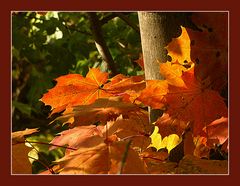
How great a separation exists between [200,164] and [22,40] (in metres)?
1.39

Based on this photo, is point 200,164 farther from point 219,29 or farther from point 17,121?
point 17,121

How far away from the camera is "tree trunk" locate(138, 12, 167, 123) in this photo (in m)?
0.99

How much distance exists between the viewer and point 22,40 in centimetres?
206

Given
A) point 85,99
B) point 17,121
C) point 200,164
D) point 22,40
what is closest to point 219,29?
point 200,164

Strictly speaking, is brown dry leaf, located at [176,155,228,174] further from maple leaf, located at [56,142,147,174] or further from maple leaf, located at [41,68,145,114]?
maple leaf, located at [41,68,145,114]

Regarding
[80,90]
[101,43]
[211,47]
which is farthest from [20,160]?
[101,43]

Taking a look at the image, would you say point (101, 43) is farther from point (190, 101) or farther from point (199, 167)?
point (199, 167)

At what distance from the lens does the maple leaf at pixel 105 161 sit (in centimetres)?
77

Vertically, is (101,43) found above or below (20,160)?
above

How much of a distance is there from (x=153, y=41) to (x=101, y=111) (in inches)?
8.1

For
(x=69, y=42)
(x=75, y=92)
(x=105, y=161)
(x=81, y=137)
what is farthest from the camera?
(x=69, y=42)

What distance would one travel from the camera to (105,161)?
0.79 meters

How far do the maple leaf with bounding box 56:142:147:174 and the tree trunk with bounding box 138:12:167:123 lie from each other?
26 cm

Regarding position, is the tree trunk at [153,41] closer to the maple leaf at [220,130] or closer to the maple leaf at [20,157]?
the maple leaf at [220,130]
